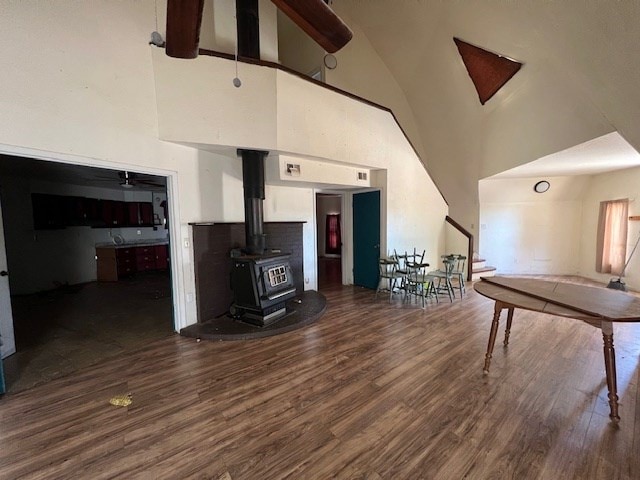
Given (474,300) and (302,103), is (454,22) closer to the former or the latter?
(302,103)

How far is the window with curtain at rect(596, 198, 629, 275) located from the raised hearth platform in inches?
251

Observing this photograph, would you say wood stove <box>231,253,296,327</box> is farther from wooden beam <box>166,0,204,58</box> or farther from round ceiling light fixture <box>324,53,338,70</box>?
round ceiling light fixture <box>324,53,338,70</box>

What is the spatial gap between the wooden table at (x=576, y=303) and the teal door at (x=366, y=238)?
2.52m

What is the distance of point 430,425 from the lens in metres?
1.90

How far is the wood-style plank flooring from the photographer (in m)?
1.60

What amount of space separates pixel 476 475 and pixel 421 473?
306mm

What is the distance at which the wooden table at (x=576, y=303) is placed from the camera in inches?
75.9

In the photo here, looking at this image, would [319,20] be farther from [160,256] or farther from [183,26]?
[160,256]

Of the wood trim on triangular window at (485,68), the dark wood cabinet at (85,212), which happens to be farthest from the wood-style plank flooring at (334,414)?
the dark wood cabinet at (85,212)

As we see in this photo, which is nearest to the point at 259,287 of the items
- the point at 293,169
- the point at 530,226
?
the point at 293,169

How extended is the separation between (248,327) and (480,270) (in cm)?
567

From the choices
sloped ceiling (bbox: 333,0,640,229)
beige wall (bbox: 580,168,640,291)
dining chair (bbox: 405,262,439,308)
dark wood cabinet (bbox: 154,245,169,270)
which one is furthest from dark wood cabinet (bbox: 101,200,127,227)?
beige wall (bbox: 580,168,640,291)

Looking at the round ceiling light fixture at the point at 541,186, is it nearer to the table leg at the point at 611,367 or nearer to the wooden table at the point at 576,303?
the wooden table at the point at 576,303

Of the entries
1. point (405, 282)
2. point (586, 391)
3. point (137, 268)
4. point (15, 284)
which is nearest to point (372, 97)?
point (405, 282)
